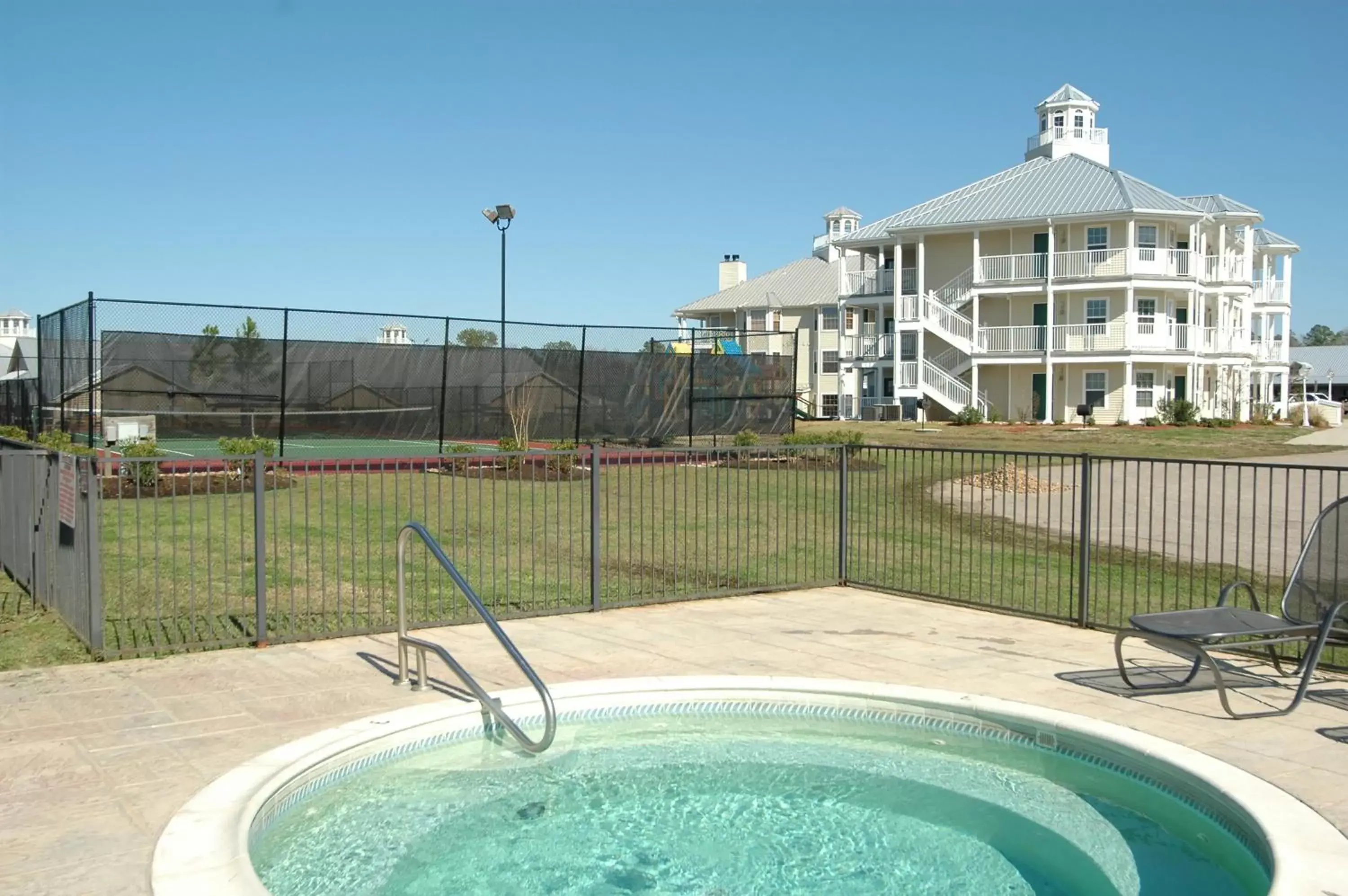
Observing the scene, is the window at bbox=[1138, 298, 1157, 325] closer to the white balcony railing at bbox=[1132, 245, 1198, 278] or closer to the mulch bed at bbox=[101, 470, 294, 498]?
the white balcony railing at bbox=[1132, 245, 1198, 278]

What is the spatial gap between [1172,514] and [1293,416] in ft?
129

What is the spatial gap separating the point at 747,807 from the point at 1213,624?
2.88 m

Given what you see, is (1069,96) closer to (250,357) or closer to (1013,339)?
(1013,339)

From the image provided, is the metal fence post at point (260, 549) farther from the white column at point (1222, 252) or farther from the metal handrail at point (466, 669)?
the white column at point (1222, 252)

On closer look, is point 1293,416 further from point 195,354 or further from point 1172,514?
point 195,354

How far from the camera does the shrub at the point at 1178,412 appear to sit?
4194 cm

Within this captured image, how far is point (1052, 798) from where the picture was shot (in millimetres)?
5676

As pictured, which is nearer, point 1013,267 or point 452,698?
point 452,698

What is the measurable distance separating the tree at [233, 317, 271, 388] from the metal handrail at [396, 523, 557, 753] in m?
15.9

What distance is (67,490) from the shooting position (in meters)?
7.87

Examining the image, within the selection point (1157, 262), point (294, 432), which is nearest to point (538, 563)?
point (294, 432)

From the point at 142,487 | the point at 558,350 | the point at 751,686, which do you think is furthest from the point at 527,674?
the point at 558,350

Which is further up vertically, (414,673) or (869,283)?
(869,283)

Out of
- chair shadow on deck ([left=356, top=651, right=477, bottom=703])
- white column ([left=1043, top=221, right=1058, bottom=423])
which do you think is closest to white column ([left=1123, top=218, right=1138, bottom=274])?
white column ([left=1043, top=221, right=1058, bottom=423])
